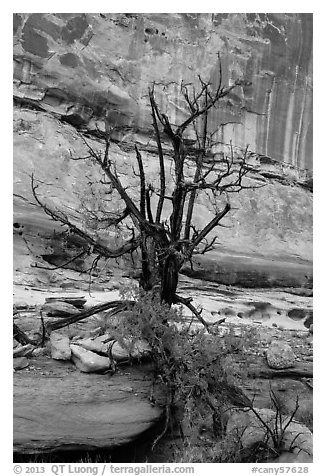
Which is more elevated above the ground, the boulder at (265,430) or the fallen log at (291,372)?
the fallen log at (291,372)

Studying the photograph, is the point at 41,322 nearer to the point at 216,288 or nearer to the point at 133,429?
the point at 133,429

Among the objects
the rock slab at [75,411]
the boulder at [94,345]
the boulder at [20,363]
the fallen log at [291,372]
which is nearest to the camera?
the rock slab at [75,411]

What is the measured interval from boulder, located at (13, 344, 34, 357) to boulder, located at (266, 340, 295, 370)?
1.23m

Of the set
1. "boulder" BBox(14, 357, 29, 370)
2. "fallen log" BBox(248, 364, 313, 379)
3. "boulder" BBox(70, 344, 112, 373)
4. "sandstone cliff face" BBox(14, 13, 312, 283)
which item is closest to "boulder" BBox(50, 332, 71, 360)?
"boulder" BBox(70, 344, 112, 373)

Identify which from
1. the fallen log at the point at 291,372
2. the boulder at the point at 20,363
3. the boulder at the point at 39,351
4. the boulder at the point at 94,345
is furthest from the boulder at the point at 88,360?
the fallen log at the point at 291,372

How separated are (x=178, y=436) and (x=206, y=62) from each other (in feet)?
6.49

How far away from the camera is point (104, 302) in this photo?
12.6ft

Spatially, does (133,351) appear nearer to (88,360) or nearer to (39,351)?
(88,360)

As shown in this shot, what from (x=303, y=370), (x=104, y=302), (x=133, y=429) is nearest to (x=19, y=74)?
(x=104, y=302)

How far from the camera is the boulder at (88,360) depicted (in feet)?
12.1

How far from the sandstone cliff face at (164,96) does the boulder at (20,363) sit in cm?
56

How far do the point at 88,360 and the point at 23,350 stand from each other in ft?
1.06

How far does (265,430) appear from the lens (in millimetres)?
3670

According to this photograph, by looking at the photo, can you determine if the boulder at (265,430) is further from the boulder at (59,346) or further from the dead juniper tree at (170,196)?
the boulder at (59,346)
